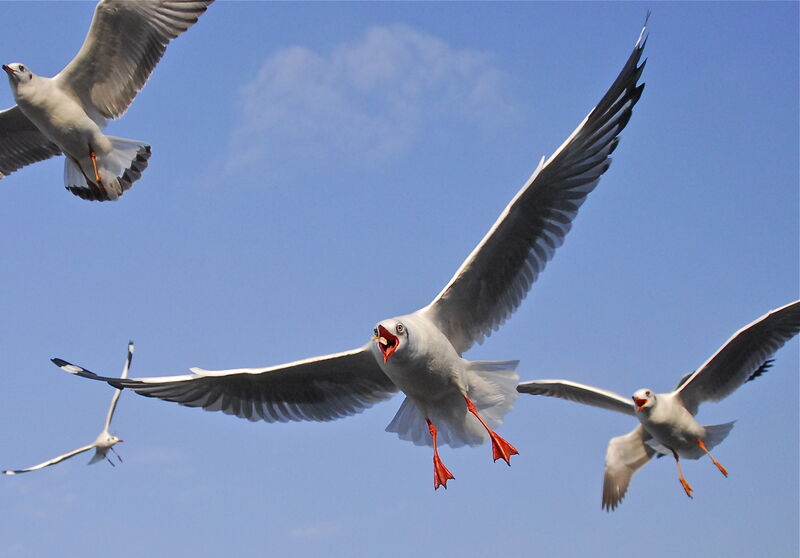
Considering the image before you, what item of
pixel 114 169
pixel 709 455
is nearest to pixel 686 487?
pixel 709 455

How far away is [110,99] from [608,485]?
9.29 metres

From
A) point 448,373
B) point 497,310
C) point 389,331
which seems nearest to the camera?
point 389,331

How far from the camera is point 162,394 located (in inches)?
355

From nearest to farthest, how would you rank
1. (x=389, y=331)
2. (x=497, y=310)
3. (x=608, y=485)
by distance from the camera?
1. (x=389, y=331)
2. (x=497, y=310)
3. (x=608, y=485)

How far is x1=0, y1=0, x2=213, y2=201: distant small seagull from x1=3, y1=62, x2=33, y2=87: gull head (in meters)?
0.01

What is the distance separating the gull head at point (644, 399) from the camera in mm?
13305

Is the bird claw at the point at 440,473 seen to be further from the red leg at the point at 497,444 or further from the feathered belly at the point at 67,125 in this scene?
the feathered belly at the point at 67,125

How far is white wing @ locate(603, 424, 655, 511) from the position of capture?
15.8 m

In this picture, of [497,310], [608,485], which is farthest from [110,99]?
[608,485]

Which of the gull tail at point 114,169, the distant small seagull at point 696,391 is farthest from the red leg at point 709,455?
the gull tail at point 114,169

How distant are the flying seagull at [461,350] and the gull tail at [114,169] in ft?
10.3

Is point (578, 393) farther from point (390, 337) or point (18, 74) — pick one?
point (18, 74)

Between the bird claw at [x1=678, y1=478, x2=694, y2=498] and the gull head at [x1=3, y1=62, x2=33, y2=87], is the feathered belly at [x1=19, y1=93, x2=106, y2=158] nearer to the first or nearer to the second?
the gull head at [x1=3, y1=62, x2=33, y2=87]

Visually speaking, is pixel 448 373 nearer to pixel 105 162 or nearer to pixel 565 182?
pixel 565 182
